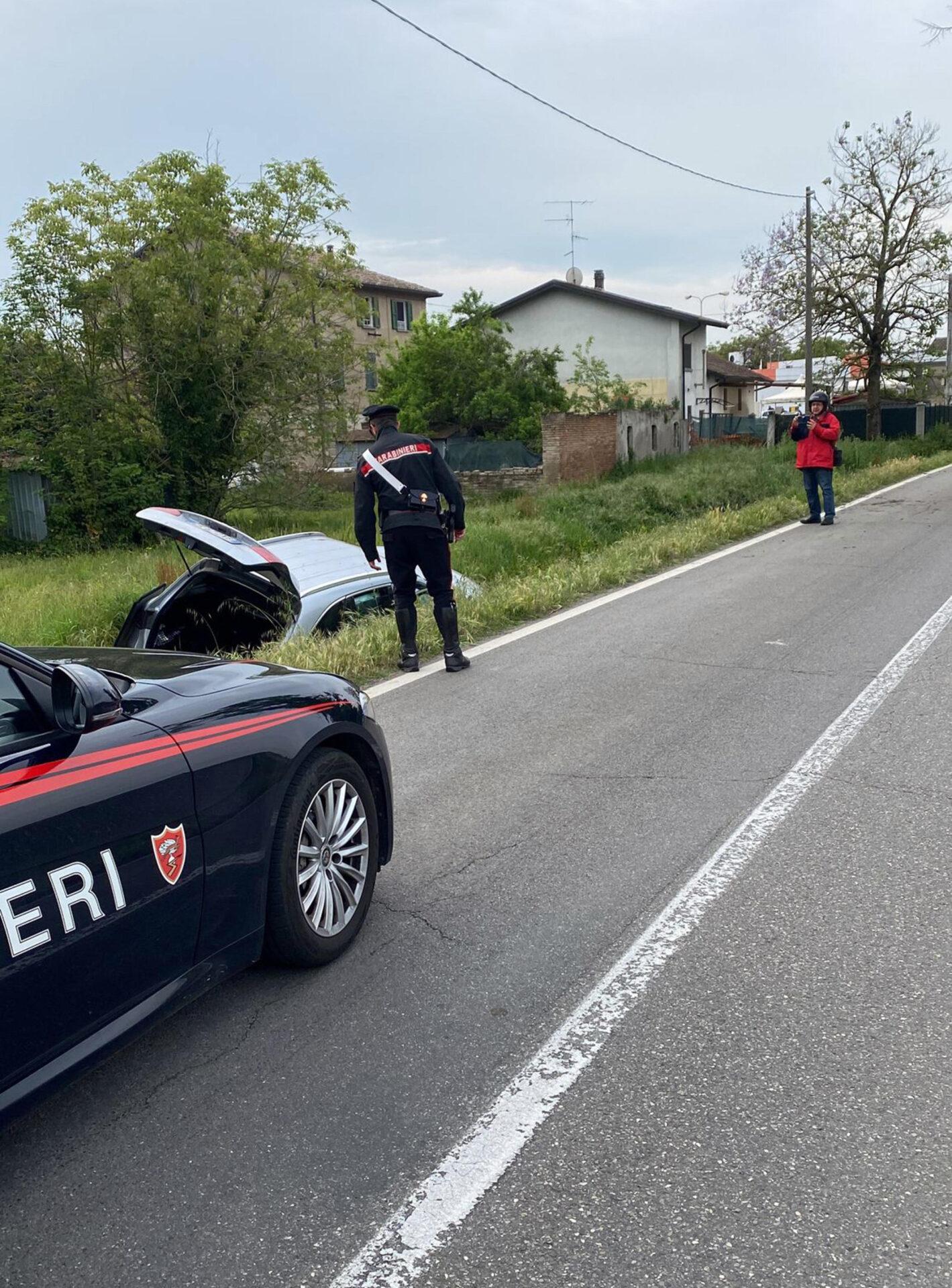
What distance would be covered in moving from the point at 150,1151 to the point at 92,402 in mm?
20289

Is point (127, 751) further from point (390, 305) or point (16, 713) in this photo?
point (390, 305)

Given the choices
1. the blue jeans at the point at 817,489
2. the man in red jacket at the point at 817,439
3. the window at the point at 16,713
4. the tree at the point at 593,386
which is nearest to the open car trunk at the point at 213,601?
the window at the point at 16,713

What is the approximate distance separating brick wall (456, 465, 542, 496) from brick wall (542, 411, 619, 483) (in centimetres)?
140

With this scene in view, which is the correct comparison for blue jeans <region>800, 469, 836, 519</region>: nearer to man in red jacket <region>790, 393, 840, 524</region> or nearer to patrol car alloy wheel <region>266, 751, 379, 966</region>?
man in red jacket <region>790, 393, 840, 524</region>

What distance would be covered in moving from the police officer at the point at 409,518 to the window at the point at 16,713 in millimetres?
4834

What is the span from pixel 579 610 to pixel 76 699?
7759 mm

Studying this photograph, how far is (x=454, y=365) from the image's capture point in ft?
113

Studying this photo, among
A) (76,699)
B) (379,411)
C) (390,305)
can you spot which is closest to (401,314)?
(390,305)

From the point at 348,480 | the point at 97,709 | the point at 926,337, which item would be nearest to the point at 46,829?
the point at 97,709

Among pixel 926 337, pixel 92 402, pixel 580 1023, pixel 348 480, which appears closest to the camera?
pixel 580 1023

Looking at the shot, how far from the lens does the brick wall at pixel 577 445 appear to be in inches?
1005

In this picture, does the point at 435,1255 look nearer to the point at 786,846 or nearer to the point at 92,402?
the point at 786,846

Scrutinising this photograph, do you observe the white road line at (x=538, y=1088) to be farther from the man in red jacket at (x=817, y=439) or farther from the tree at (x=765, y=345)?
the tree at (x=765, y=345)

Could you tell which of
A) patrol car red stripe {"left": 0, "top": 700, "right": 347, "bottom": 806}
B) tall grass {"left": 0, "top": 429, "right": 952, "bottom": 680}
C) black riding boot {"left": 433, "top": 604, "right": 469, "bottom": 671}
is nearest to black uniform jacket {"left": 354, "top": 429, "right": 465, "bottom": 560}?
black riding boot {"left": 433, "top": 604, "right": 469, "bottom": 671}
